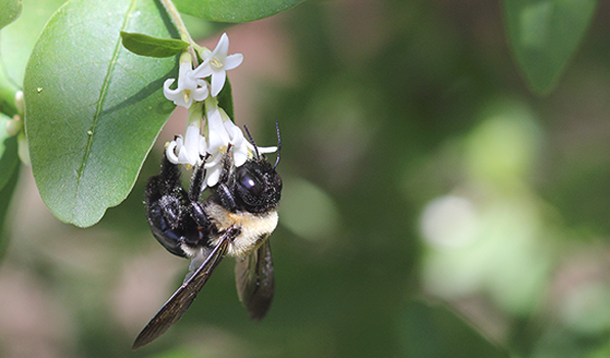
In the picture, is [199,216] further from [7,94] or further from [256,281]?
[7,94]

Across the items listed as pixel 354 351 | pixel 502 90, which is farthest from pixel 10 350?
pixel 502 90

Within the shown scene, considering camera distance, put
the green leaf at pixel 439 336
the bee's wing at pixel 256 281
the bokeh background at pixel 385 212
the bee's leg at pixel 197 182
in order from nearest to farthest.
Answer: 1. the bee's leg at pixel 197 182
2. the bee's wing at pixel 256 281
3. the green leaf at pixel 439 336
4. the bokeh background at pixel 385 212

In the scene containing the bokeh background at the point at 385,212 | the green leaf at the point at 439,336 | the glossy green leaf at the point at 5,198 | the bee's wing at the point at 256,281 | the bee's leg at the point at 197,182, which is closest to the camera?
the bee's leg at the point at 197,182

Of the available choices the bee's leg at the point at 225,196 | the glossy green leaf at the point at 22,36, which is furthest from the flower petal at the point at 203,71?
the glossy green leaf at the point at 22,36

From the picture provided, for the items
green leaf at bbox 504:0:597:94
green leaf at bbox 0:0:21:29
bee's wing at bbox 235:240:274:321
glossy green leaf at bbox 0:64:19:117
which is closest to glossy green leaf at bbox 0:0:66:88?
glossy green leaf at bbox 0:64:19:117

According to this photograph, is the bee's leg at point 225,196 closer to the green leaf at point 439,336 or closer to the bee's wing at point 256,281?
the bee's wing at point 256,281

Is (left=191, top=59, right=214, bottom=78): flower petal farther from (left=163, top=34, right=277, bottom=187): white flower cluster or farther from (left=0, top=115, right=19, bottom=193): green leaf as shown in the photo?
(left=0, top=115, right=19, bottom=193): green leaf
